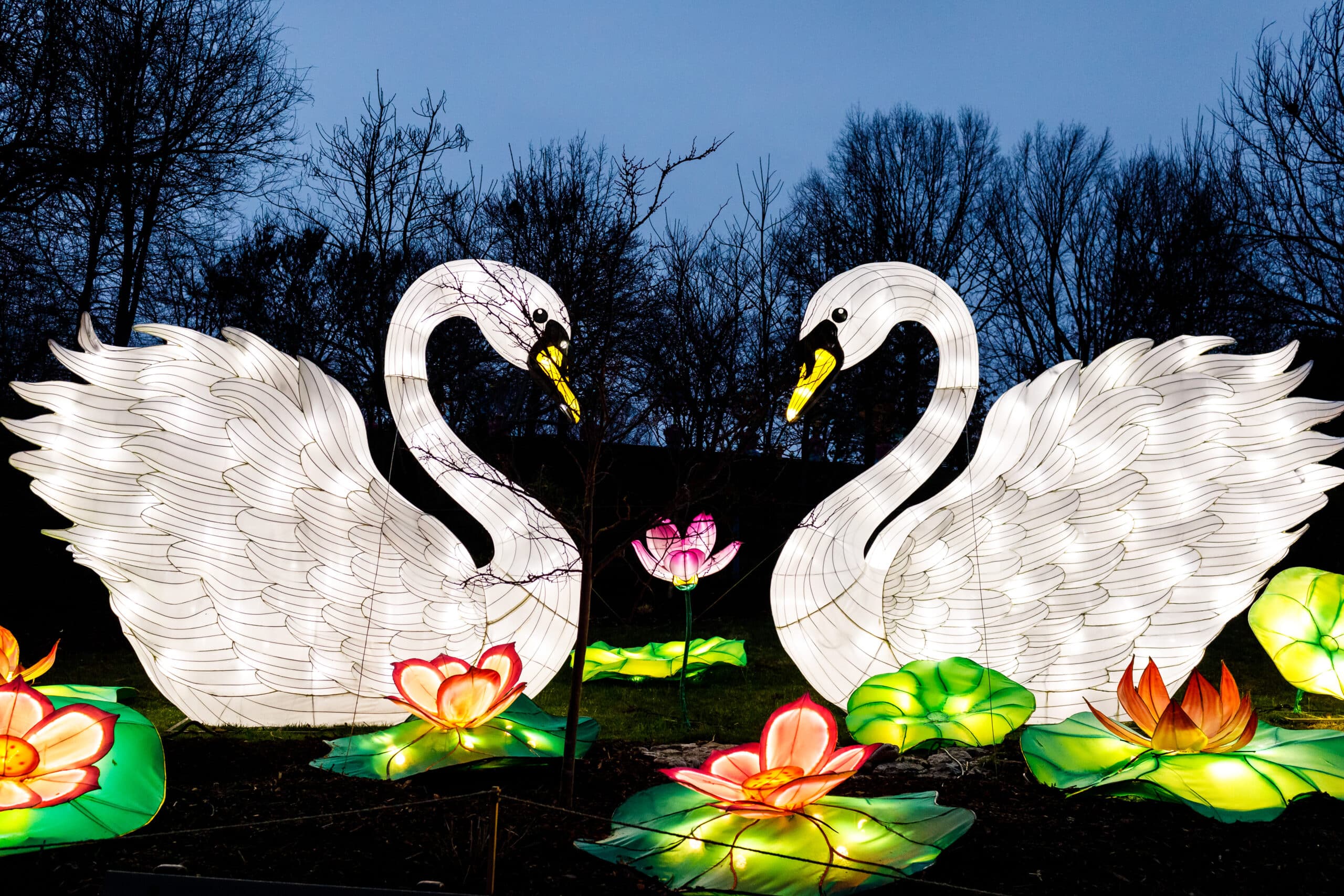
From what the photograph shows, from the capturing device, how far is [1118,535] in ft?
17.0

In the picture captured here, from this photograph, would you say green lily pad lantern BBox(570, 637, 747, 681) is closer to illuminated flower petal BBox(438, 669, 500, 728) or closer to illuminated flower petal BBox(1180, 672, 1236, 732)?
illuminated flower petal BBox(438, 669, 500, 728)

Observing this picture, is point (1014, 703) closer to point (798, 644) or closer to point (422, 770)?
point (798, 644)

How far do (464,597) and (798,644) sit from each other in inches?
71.5

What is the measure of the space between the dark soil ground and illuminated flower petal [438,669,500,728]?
30 centimetres

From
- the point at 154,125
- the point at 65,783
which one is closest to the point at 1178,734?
the point at 65,783

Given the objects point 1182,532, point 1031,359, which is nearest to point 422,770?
point 1182,532

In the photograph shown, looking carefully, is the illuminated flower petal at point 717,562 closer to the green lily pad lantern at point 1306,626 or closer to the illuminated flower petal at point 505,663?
the illuminated flower petal at point 505,663

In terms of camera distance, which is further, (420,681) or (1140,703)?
(420,681)

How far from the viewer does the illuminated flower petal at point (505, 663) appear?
4.33 metres

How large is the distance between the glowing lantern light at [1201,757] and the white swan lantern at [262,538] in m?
2.43

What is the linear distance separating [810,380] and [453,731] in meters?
2.59

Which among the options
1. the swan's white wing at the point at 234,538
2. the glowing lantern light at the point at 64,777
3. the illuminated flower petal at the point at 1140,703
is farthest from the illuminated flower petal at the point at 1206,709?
the glowing lantern light at the point at 64,777

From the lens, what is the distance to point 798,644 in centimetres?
546

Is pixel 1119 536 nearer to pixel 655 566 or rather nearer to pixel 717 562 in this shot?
pixel 717 562
